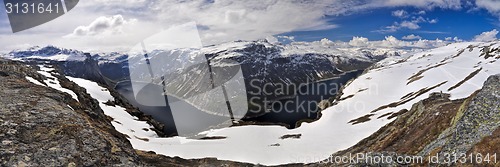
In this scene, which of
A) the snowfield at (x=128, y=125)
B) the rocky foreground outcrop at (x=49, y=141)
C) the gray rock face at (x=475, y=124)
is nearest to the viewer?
the rocky foreground outcrop at (x=49, y=141)

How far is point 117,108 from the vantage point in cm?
11200

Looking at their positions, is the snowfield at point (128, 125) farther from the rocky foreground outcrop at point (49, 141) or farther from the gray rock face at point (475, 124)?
the gray rock face at point (475, 124)

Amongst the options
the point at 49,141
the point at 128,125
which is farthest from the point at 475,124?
the point at 128,125

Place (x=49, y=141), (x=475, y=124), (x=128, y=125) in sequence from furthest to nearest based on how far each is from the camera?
(x=128, y=125) < (x=475, y=124) < (x=49, y=141)

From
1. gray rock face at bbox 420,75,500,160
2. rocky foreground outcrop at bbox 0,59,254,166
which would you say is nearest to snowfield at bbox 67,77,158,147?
rocky foreground outcrop at bbox 0,59,254,166

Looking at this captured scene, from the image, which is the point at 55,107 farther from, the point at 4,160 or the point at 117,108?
the point at 117,108

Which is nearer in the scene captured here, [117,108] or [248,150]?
[248,150]

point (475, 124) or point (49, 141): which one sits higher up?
point (49, 141)

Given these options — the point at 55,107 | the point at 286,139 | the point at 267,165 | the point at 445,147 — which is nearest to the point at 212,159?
the point at 267,165

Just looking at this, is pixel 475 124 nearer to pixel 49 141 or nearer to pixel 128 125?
pixel 49 141

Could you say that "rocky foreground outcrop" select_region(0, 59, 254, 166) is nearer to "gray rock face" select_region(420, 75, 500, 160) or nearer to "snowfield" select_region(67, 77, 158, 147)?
"gray rock face" select_region(420, 75, 500, 160)

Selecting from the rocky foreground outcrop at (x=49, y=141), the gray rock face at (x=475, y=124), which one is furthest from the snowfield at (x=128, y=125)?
the gray rock face at (x=475, y=124)

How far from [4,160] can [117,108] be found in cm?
10346

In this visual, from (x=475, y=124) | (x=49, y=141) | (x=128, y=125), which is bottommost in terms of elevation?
(x=128, y=125)
